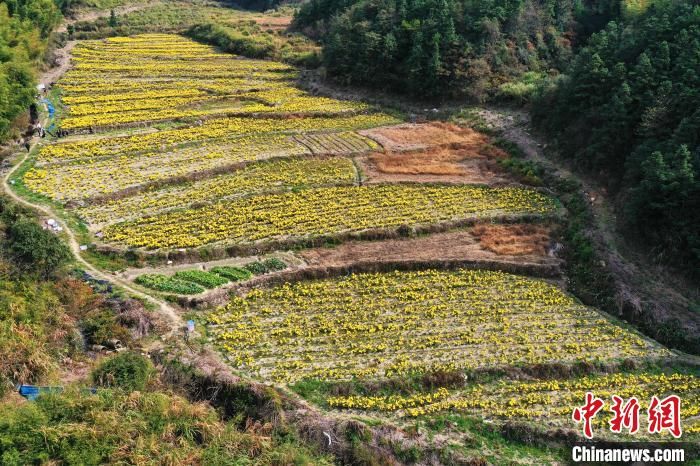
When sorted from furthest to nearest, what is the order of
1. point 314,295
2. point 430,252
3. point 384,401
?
point 430,252
point 314,295
point 384,401

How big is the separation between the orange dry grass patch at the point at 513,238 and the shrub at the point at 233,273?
39.6ft

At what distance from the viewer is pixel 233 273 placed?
25.1 m

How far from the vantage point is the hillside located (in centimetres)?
1706

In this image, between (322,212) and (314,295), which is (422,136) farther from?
(314,295)

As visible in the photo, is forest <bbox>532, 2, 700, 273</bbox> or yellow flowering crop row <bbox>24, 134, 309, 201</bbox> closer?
forest <bbox>532, 2, 700, 273</bbox>

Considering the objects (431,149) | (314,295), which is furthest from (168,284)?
(431,149)

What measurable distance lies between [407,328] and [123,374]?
1073cm

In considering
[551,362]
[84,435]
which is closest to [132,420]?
[84,435]

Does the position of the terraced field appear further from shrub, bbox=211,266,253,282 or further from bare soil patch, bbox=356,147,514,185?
bare soil patch, bbox=356,147,514,185

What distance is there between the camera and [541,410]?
18.7 m

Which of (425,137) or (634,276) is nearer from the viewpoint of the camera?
(634,276)

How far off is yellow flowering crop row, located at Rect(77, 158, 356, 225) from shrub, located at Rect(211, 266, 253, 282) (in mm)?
7191

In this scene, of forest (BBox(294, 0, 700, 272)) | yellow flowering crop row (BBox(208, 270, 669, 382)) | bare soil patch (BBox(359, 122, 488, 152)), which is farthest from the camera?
bare soil patch (BBox(359, 122, 488, 152))

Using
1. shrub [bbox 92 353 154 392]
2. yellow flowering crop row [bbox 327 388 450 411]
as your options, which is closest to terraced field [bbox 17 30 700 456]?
yellow flowering crop row [bbox 327 388 450 411]
